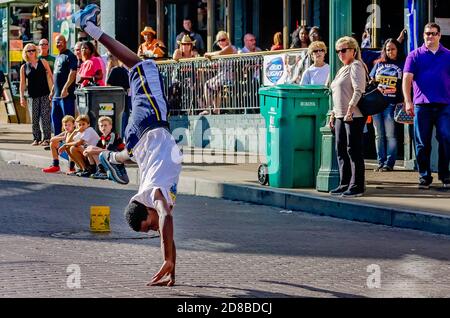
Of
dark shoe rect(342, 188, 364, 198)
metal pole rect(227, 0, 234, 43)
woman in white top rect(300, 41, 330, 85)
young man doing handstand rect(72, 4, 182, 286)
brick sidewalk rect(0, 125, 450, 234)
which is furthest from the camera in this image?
A: metal pole rect(227, 0, 234, 43)

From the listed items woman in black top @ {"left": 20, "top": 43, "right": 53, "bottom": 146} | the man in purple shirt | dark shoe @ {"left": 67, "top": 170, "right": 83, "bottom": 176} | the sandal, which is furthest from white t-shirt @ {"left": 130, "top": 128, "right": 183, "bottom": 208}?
woman in black top @ {"left": 20, "top": 43, "right": 53, "bottom": 146}

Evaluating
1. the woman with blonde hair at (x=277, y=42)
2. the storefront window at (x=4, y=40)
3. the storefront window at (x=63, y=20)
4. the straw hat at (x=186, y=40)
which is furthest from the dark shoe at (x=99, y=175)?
the storefront window at (x=4, y=40)

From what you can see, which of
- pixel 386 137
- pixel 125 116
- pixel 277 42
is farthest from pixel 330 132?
pixel 277 42

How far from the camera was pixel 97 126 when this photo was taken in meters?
19.1

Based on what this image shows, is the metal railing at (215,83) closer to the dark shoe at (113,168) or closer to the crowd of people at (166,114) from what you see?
the crowd of people at (166,114)

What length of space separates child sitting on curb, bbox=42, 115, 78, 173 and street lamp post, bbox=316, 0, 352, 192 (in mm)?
4795

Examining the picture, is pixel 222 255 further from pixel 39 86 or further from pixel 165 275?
pixel 39 86

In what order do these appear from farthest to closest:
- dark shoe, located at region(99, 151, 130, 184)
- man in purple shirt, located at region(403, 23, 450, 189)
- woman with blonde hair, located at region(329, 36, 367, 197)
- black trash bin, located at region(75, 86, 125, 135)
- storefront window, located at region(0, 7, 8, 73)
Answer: storefront window, located at region(0, 7, 8, 73) → black trash bin, located at region(75, 86, 125, 135) → man in purple shirt, located at region(403, 23, 450, 189) → woman with blonde hair, located at region(329, 36, 367, 197) → dark shoe, located at region(99, 151, 130, 184)

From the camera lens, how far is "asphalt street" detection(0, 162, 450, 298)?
27.8ft

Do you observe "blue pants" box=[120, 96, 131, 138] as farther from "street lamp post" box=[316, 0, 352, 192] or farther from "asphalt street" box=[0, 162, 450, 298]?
"street lamp post" box=[316, 0, 352, 192]

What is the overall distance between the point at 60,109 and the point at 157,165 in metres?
12.3

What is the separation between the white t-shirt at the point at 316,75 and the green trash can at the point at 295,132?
162cm

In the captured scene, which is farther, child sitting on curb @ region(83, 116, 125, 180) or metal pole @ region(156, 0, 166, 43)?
metal pole @ region(156, 0, 166, 43)

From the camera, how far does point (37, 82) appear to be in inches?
870
